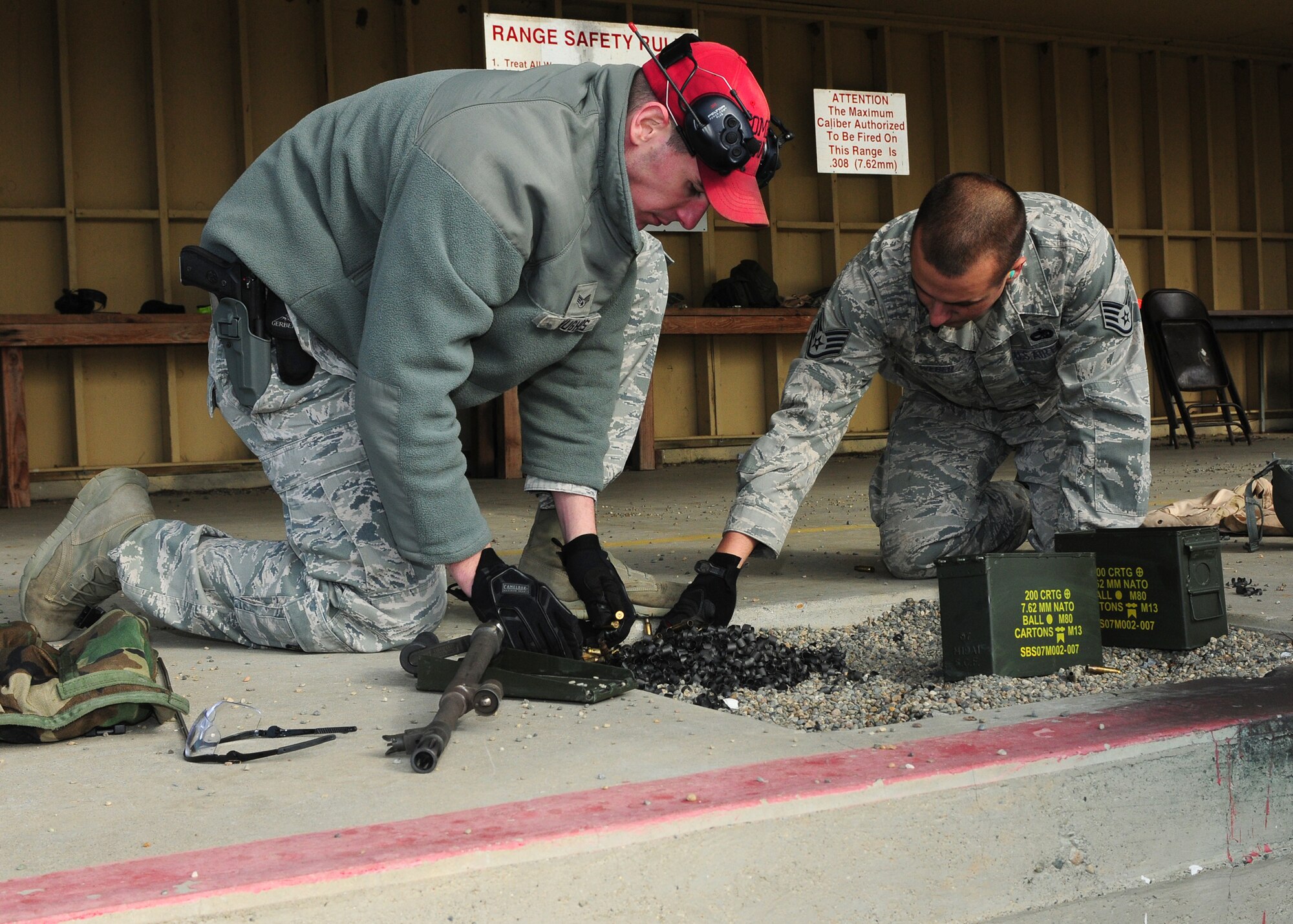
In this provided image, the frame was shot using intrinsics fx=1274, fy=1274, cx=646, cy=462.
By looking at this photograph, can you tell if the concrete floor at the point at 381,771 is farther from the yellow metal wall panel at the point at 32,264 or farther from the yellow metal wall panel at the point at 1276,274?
the yellow metal wall panel at the point at 1276,274

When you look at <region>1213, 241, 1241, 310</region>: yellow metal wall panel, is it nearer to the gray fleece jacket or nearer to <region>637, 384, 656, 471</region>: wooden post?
<region>637, 384, 656, 471</region>: wooden post

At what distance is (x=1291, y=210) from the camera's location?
37.2 ft

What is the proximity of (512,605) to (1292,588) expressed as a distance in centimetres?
197

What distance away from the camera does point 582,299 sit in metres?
2.35

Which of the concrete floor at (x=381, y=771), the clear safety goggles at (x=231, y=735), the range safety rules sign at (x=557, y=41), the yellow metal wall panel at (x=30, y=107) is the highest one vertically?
the range safety rules sign at (x=557, y=41)

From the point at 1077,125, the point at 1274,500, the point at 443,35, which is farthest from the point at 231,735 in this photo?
the point at 1077,125

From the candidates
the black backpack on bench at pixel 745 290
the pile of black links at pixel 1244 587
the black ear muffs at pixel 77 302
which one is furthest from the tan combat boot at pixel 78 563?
the black backpack on bench at pixel 745 290

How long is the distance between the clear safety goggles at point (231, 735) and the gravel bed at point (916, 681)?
0.63m

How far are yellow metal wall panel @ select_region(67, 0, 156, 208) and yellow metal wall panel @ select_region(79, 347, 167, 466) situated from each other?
907 mm

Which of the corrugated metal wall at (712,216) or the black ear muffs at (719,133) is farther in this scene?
the corrugated metal wall at (712,216)

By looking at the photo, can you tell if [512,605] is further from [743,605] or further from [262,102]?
[262,102]

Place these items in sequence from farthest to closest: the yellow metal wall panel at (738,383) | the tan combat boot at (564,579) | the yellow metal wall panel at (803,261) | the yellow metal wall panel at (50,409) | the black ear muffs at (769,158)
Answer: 1. the yellow metal wall panel at (803,261)
2. the yellow metal wall panel at (738,383)
3. the yellow metal wall panel at (50,409)
4. the tan combat boot at (564,579)
5. the black ear muffs at (769,158)

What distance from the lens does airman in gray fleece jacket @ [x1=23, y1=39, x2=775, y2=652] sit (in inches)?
79.9

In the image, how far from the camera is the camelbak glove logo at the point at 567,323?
2.31 meters
